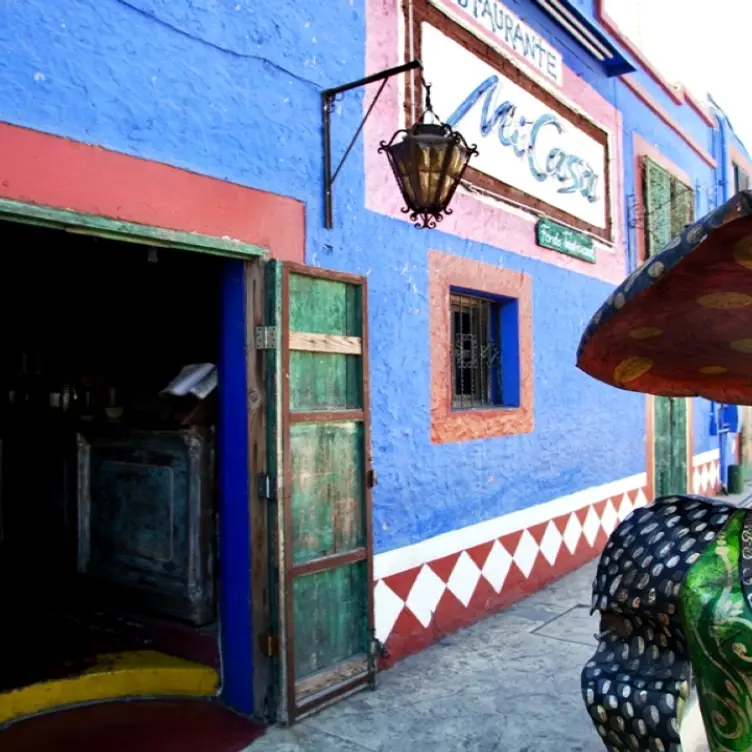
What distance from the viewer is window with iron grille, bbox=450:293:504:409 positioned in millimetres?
5910

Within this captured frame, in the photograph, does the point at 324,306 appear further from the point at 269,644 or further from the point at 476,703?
the point at 476,703

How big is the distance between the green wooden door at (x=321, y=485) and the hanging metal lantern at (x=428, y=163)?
1.97ft

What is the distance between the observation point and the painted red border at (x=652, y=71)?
7.91 m

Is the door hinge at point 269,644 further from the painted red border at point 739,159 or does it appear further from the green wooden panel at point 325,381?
the painted red border at point 739,159

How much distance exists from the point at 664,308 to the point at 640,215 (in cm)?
796

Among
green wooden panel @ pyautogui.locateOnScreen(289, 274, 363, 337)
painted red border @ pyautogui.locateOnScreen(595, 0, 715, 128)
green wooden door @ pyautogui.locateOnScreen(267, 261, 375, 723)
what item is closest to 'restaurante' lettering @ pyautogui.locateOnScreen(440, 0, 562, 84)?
painted red border @ pyautogui.locateOnScreen(595, 0, 715, 128)

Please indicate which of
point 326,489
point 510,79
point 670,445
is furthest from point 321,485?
point 670,445

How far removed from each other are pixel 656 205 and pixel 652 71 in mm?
1611

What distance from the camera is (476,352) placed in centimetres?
613

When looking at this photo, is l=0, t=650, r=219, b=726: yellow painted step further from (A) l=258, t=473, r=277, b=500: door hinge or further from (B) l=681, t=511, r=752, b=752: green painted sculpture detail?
(B) l=681, t=511, r=752, b=752: green painted sculpture detail

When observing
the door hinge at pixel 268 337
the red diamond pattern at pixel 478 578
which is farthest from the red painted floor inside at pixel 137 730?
the door hinge at pixel 268 337

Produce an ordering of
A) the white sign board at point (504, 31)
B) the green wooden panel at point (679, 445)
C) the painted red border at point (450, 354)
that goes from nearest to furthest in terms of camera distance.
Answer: the painted red border at point (450, 354), the white sign board at point (504, 31), the green wooden panel at point (679, 445)

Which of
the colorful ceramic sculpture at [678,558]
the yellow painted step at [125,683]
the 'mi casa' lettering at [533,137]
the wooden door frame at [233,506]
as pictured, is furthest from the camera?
the 'mi casa' lettering at [533,137]

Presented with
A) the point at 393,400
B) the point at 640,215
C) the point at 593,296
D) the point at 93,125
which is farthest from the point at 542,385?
the point at 93,125
